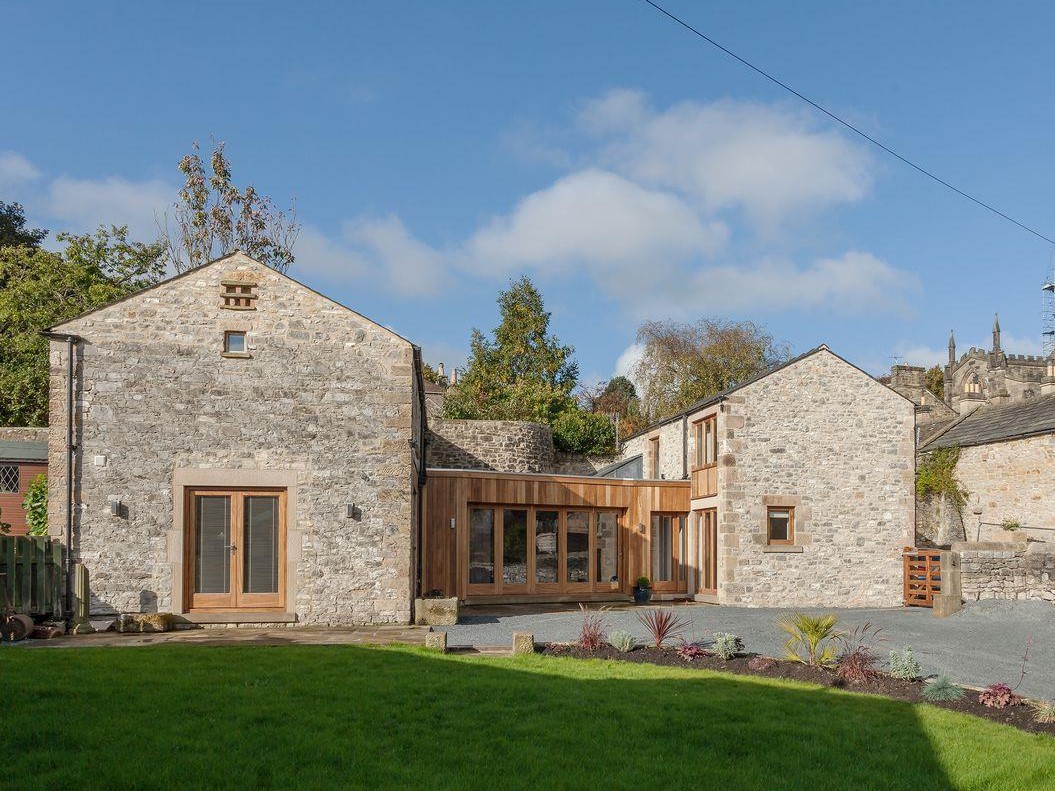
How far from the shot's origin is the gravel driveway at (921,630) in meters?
12.4

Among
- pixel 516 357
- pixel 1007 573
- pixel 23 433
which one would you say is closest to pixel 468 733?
pixel 1007 573

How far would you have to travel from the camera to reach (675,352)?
43.5 m

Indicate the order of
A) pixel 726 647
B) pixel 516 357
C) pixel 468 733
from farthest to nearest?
pixel 516 357 < pixel 726 647 < pixel 468 733

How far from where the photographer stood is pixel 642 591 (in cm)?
2114

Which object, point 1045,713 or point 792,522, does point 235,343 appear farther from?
point 792,522

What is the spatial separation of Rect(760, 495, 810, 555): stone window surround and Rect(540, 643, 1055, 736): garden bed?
29.2 ft

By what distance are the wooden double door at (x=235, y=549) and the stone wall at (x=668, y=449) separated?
11.7 metres

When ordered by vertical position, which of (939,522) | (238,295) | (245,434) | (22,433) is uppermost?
(238,295)

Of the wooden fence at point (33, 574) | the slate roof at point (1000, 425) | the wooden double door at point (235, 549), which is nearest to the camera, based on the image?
the wooden fence at point (33, 574)

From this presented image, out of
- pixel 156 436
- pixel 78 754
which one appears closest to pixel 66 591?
pixel 156 436

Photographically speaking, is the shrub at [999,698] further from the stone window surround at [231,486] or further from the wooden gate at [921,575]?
the wooden gate at [921,575]

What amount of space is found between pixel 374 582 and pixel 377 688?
5.78 metres

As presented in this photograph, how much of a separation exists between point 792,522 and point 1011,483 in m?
7.64

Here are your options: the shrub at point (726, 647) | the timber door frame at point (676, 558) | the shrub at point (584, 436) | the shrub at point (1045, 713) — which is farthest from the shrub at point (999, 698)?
the shrub at point (584, 436)
